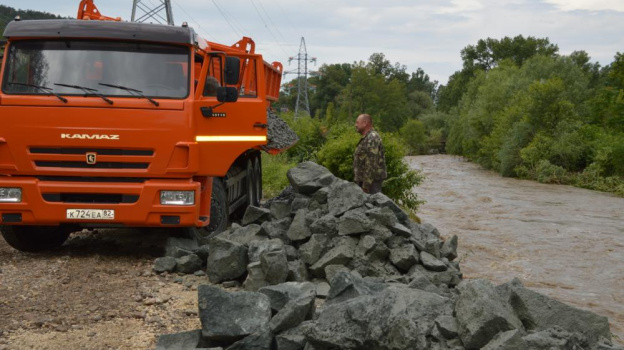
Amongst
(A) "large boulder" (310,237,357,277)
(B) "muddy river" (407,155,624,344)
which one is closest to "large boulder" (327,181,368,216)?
(A) "large boulder" (310,237,357,277)

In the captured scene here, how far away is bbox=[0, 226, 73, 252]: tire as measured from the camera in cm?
909

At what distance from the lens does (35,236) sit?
9.48m

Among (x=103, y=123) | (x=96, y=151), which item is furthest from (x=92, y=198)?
(x=103, y=123)

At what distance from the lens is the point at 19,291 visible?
739cm

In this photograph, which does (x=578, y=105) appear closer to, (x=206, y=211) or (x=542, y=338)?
(x=206, y=211)

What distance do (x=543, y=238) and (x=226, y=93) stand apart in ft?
29.9

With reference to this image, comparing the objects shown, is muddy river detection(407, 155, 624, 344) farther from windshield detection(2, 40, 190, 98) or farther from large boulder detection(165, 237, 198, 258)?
windshield detection(2, 40, 190, 98)

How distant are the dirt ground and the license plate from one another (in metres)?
0.61

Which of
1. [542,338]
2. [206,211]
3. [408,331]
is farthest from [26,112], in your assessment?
[542,338]

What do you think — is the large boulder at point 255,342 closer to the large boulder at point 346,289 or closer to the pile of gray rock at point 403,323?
the pile of gray rock at point 403,323

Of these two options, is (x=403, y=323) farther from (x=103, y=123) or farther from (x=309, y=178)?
(x=309, y=178)

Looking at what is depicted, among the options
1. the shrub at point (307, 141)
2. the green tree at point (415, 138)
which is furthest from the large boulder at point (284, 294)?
the green tree at point (415, 138)

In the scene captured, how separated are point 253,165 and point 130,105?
3.94 metres

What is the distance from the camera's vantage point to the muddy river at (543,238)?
10523mm
